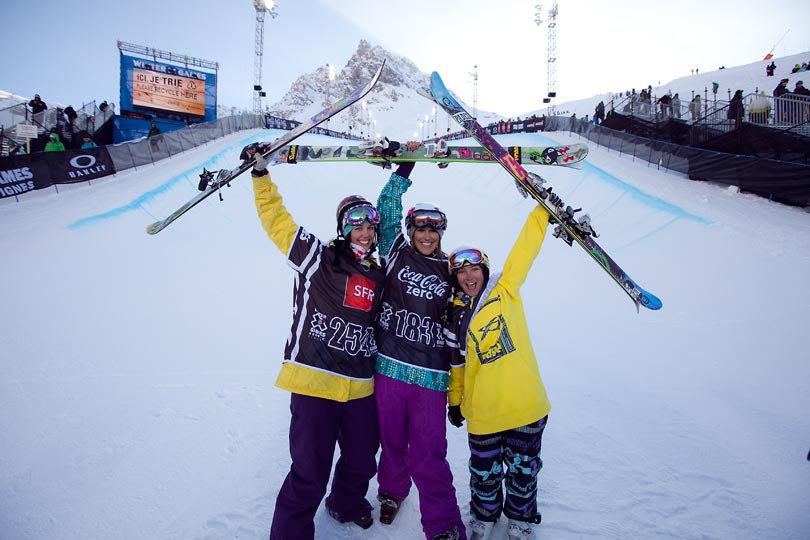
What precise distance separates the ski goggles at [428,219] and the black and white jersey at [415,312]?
8.8 inches

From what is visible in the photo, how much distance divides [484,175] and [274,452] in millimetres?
15784

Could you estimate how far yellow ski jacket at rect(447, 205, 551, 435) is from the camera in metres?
2.58

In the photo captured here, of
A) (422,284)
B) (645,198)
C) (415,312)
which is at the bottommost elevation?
(415,312)

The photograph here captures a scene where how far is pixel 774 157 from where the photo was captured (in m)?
11.8

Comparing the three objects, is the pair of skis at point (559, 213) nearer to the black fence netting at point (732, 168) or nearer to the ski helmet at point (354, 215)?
the ski helmet at point (354, 215)

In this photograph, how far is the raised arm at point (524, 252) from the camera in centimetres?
278

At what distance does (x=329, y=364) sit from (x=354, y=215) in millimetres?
A: 1020

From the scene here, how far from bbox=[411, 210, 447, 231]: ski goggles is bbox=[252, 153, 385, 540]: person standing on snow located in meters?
0.31

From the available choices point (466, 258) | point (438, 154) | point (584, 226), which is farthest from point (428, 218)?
point (438, 154)

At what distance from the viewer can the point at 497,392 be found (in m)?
2.59

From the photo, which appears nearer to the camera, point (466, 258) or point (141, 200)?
point (466, 258)

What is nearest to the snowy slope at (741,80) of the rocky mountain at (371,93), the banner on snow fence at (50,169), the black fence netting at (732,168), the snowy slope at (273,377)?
the black fence netting at (732,168)

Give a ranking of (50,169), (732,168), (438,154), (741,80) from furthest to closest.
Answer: (741,80) < (50,169) < (732,168) < (438,154)

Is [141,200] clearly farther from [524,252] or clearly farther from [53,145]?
[524,252]
